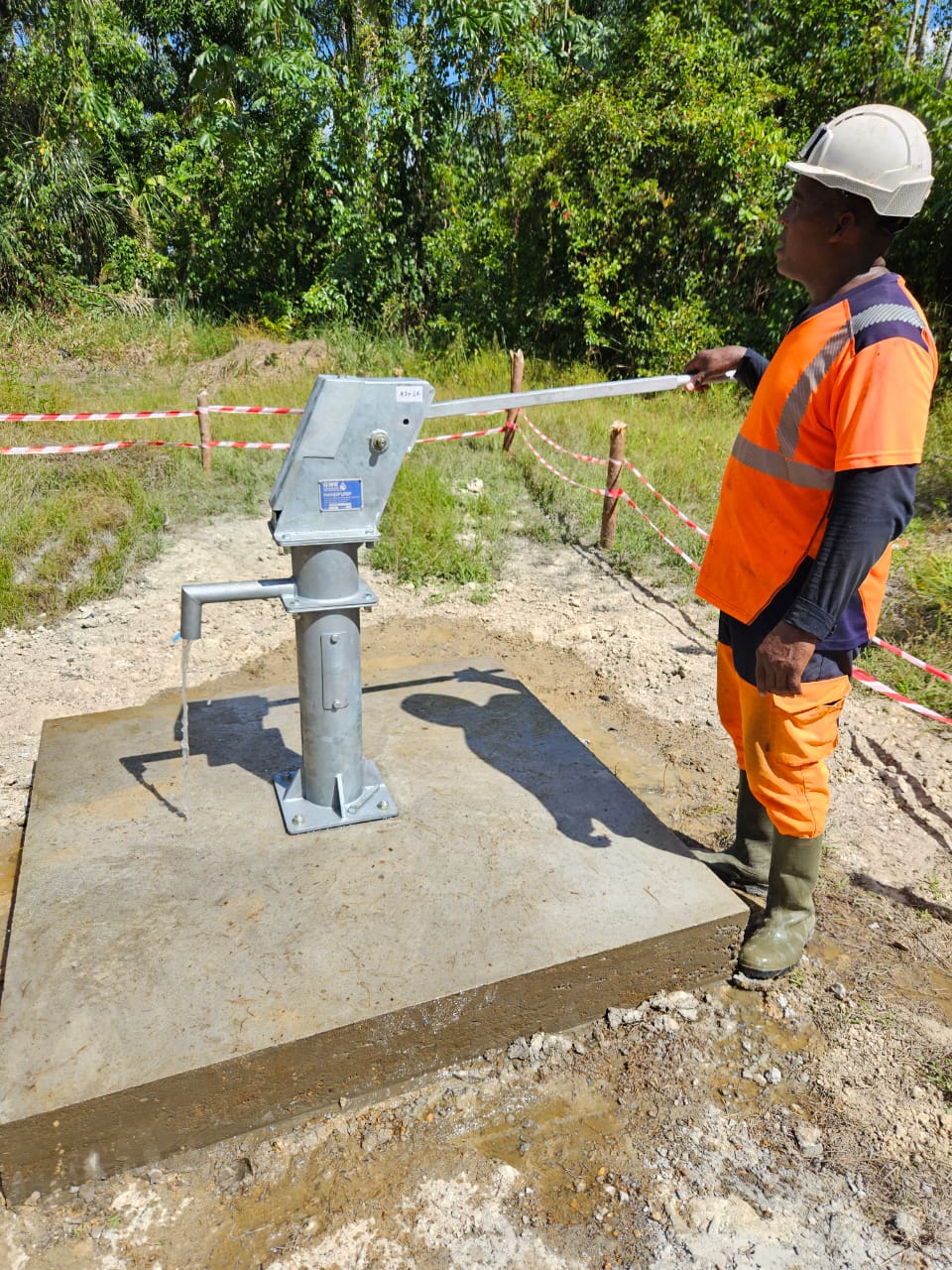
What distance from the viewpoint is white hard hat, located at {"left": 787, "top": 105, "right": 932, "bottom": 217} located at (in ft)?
6.25

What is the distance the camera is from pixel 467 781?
9.34 ft

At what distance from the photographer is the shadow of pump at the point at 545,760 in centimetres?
268

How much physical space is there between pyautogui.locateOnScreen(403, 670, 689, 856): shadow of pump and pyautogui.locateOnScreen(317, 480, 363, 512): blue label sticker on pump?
3.65 feet

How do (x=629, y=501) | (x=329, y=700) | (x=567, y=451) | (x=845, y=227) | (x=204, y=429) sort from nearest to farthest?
(x=845, y=227) < (x=329, y=700) < (x=629, y=501) < (x=567, y=451) < (x=204, y=429)

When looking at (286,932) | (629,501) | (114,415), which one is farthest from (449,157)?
(286,932)

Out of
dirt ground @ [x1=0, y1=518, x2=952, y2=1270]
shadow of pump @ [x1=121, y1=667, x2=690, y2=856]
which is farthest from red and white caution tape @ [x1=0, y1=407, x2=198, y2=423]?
shadow of pump @ [x1=121, y1=667, x2=690, y2=856]

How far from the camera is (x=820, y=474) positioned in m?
2.03

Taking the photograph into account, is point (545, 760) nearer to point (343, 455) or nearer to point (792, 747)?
point (792, 747)

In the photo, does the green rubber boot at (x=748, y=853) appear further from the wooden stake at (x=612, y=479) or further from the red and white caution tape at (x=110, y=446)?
the red and white caution tape at (x=110, y=446)

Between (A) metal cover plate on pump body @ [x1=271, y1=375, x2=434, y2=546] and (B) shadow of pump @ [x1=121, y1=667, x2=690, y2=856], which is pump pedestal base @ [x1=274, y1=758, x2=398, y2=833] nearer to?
(B) shadow of pump @ [x1=121, y1=667, x2=690, y2=856]

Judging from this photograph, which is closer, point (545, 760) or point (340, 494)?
point (340, 494)

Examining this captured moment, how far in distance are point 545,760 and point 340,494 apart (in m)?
1.29

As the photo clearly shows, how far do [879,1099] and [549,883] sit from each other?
100 centimetres

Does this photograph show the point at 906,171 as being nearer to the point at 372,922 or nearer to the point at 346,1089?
the point at 372,922
